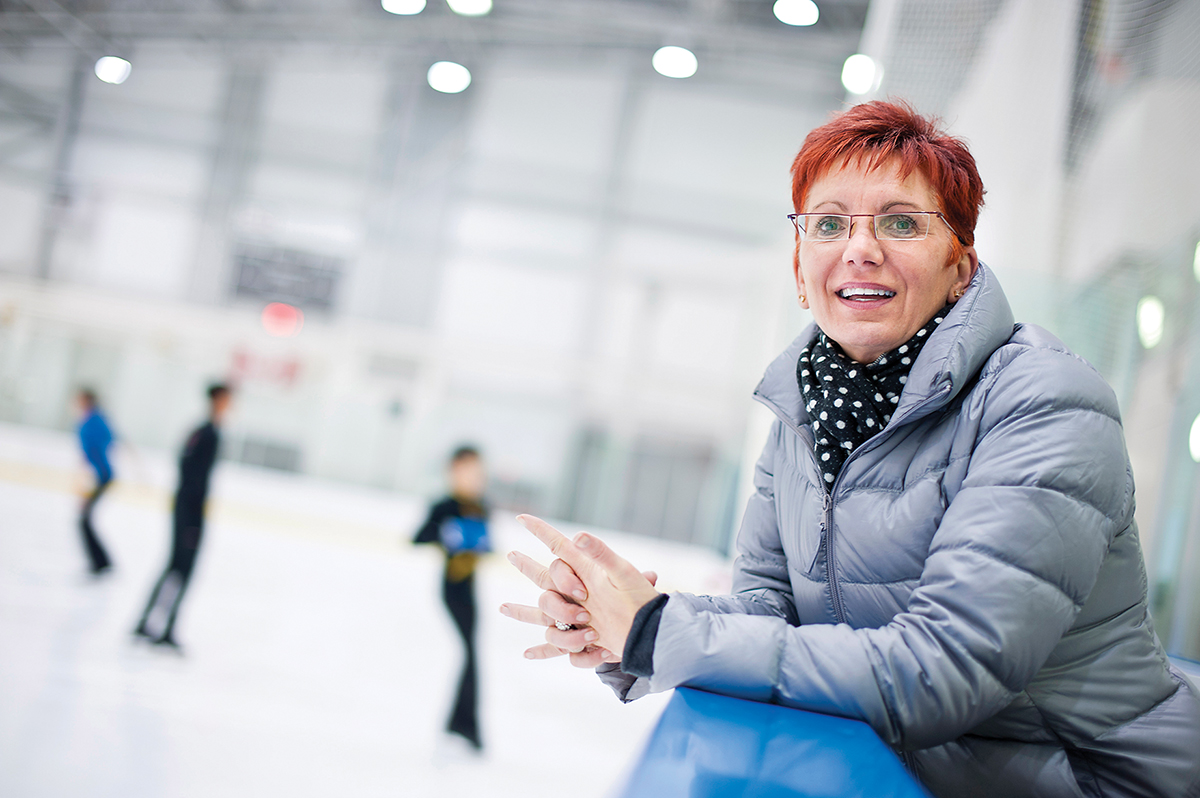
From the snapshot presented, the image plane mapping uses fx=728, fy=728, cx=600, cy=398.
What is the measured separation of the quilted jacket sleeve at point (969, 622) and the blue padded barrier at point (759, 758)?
1.5 inches

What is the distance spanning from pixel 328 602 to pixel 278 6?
8.35 meters

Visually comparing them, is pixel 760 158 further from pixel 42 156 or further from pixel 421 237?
pixel 42 156

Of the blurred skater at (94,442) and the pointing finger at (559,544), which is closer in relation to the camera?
the pointing finger at (559,544)

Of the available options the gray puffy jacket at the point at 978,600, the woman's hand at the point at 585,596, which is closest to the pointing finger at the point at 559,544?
the woman's hand at the point at 585,596

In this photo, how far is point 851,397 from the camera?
86 cm

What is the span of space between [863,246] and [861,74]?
307 centimetres

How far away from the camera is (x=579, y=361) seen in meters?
9.20

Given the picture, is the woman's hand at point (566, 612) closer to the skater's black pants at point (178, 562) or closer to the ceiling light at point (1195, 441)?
the ceiling light at point (1195, 441)

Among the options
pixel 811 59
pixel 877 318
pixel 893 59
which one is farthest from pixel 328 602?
pixel 811 59

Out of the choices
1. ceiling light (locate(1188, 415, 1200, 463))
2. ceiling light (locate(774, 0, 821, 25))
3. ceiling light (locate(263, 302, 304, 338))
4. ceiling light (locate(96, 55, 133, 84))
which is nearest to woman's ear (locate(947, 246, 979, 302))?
ceiling light (locate(1188, 415, 1200, 463))

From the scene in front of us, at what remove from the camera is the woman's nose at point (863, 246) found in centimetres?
89

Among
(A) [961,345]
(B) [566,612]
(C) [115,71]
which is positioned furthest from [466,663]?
(C) [115,71]

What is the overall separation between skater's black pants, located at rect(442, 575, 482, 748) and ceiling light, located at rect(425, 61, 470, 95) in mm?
6911

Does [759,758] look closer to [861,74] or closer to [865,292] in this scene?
[865,292]
